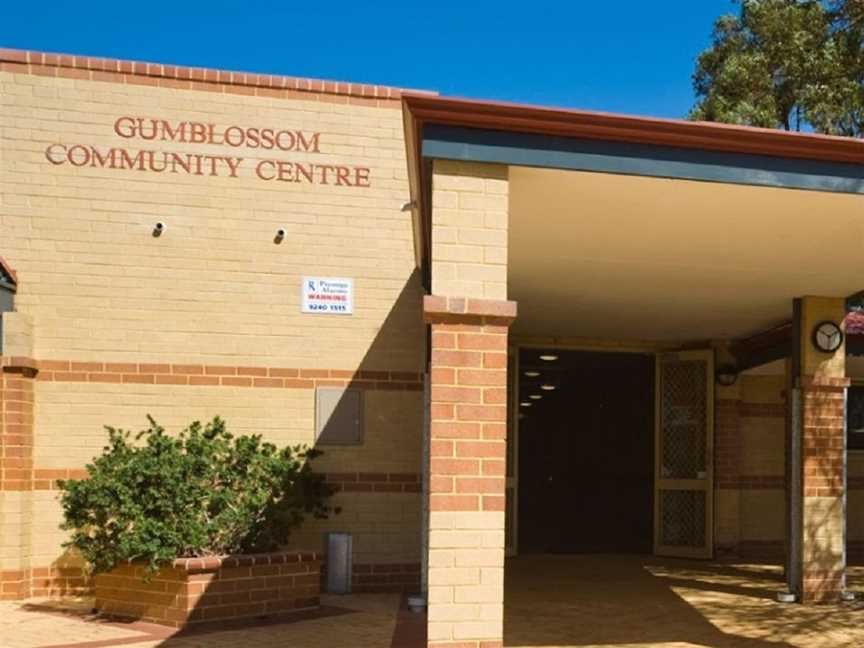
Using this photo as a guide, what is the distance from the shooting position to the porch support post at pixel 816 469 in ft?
33.2

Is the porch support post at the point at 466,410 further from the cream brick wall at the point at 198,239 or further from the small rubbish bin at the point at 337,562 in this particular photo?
the cream brick wall at the point at 198,239

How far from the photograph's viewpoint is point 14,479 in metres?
9.94

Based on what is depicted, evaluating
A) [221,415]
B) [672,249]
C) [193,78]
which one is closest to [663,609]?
[672,249]

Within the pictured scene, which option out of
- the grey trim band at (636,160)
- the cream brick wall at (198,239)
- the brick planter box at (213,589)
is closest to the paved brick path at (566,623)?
the brick planter box at (213,589)

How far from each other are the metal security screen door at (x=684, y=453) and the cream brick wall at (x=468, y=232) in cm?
889

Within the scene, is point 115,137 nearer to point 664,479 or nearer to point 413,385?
point 413,385

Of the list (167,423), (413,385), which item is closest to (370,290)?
(413,385)

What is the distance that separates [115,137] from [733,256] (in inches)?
244

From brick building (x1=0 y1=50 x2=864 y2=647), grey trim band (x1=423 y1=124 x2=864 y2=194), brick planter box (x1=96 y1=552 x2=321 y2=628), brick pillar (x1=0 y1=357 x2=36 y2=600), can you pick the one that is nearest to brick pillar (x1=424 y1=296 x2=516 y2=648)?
grey trim band (x1=423 y1=124 x2=864 y2=194)

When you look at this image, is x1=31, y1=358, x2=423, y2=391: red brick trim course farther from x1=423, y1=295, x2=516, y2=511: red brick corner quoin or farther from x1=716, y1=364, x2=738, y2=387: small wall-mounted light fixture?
x1=423, y1=295, x2=516, y2=511: red brick corner quoin

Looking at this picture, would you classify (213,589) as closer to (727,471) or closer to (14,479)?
(14,479)

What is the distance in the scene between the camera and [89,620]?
9023mm

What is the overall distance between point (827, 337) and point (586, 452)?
581 centimetres

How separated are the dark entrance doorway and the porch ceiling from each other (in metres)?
2.54
